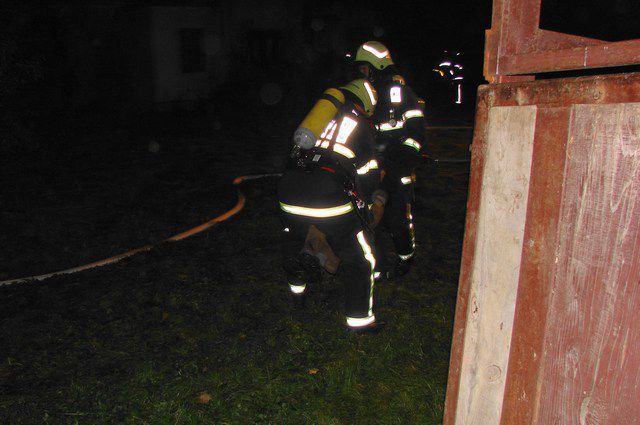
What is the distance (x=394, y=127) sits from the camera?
4.34 m

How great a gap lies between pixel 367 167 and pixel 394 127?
2.94 feet

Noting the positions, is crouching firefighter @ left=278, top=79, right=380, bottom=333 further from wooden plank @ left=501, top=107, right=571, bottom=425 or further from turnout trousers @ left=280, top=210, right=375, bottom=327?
wooden plank @ left=501, top=107, right=571, bottom=425

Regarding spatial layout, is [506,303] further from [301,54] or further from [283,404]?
[301,54]

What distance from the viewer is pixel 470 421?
1.73 m

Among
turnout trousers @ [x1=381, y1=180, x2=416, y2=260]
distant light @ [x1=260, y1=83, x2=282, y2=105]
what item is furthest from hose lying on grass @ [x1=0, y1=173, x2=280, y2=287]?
distant light @ [x1=260, y1=83, x2=282, y2=105]

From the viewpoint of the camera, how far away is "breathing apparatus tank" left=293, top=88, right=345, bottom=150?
3256mm

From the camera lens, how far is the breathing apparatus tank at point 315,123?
326 centimetres

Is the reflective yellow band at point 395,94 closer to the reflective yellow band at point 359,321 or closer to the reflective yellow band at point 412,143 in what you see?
the reflective yellow band at point 412,143

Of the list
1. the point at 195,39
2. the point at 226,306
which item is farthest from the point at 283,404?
the point at 195,39

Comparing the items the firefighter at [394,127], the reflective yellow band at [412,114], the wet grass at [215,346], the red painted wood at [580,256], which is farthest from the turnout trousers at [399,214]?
the red painted wood at [580,256]

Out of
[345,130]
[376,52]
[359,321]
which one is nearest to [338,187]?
[345,130]

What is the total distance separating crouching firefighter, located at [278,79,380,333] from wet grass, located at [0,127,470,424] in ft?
1.65

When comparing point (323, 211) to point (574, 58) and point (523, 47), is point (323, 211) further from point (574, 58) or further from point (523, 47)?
point (574, 58)

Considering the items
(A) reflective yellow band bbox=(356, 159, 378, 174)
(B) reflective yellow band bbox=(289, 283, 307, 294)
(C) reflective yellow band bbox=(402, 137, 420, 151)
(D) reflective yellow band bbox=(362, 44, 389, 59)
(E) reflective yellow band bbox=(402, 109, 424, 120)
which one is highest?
(D) reflective yellow band bbox=(362, 44, 389, 59)
